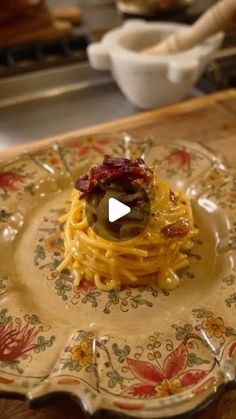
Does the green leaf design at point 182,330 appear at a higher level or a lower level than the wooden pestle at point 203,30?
lower

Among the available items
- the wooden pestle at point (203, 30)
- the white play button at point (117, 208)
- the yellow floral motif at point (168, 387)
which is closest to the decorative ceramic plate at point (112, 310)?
the yellow floral motif at point (168, 387)

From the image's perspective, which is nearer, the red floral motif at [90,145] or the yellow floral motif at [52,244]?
the yellow floral motif at [52,244]

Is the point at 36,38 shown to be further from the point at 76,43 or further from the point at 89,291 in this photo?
the point at 89,291

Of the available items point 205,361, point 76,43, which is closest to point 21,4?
point 76,43

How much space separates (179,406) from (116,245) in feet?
1.10

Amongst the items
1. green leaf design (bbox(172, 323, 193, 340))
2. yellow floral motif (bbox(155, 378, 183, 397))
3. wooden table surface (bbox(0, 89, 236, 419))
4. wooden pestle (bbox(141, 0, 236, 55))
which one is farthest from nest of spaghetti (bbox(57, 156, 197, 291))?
wooden pestle (bbox(141, 0, 236, 55))

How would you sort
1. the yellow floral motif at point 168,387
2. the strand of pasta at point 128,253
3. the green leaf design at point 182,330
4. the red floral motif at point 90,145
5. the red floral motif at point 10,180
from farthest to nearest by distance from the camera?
the red floral motif at point 90,145 < the red floral motif at point 10,180 < the strand of pasta at point 128,253 < the green leaf design at point 182,330 < the yellow floral motif at point 168,387

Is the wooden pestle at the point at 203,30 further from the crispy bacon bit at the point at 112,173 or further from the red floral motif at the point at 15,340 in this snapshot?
the red floral motif at the point at 15,340

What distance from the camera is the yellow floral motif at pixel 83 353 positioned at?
2.56ft

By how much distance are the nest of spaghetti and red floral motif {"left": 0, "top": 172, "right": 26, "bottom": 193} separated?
0.74 ft

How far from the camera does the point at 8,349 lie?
794mm

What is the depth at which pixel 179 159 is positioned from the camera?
1.24 meters

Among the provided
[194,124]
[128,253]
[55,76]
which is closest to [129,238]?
[128,253]

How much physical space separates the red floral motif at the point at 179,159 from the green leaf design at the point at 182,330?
494 mm
